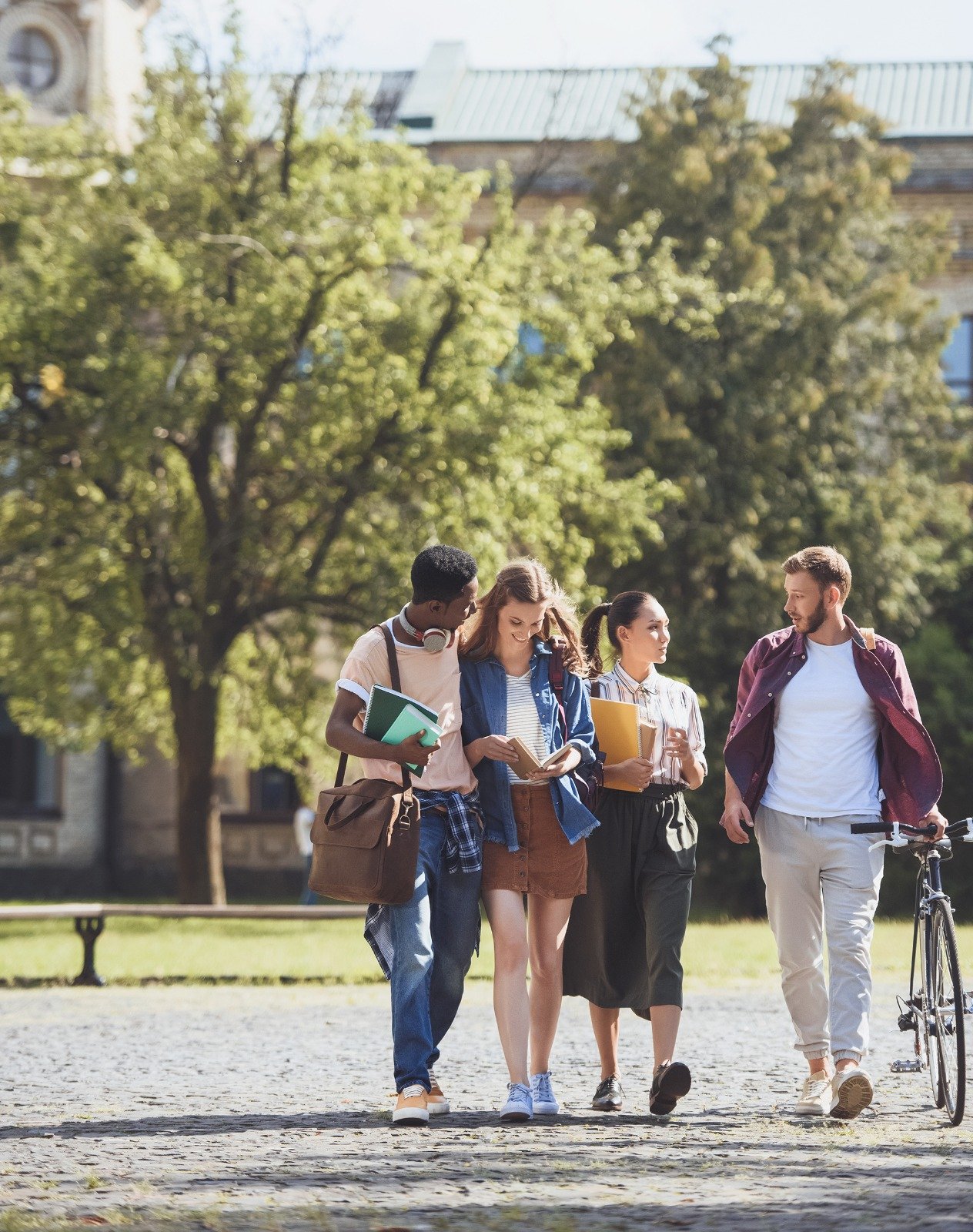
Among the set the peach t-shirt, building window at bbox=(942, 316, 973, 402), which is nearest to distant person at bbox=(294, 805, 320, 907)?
building window at bbox=(942, 316, 973, 402)

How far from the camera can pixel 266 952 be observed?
16734 mm

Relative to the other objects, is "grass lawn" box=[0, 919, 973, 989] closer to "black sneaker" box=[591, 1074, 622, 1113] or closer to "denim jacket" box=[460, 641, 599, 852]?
"black sneaker" box=[591, 1074, 622, 1113]

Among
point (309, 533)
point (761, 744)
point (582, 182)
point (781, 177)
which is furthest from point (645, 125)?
point (761, 744)

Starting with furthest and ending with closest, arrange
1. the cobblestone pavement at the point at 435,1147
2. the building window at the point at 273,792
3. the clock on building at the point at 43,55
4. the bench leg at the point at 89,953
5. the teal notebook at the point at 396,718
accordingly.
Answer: the clock on building at the point at 43,55, the building window at the point at 273,792, the bench leg at the point at 89,953, the teal notebook at the point at 396,718, the cobblestone pavement at the point at 435,1147

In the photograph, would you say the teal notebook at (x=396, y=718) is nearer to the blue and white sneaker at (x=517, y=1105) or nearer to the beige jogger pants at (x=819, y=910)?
the blue and white sneaker at (x=517, y=1105)

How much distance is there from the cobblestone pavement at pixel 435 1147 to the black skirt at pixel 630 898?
0.48m

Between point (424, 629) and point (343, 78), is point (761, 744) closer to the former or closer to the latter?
point (424, 629)

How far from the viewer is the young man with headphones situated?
6.47m

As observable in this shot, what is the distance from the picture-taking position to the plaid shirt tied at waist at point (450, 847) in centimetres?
662

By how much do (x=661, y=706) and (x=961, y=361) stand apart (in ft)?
82.4

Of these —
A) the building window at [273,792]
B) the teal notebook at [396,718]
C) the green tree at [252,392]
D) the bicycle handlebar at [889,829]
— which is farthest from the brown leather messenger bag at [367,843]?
the building window at [273,792]

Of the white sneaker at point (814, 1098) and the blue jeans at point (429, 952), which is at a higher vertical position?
the blue jeans at point (429, 952)

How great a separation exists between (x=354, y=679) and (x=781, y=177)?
69.8 ft

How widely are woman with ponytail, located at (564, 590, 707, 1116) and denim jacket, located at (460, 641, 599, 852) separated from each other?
0.24 m
